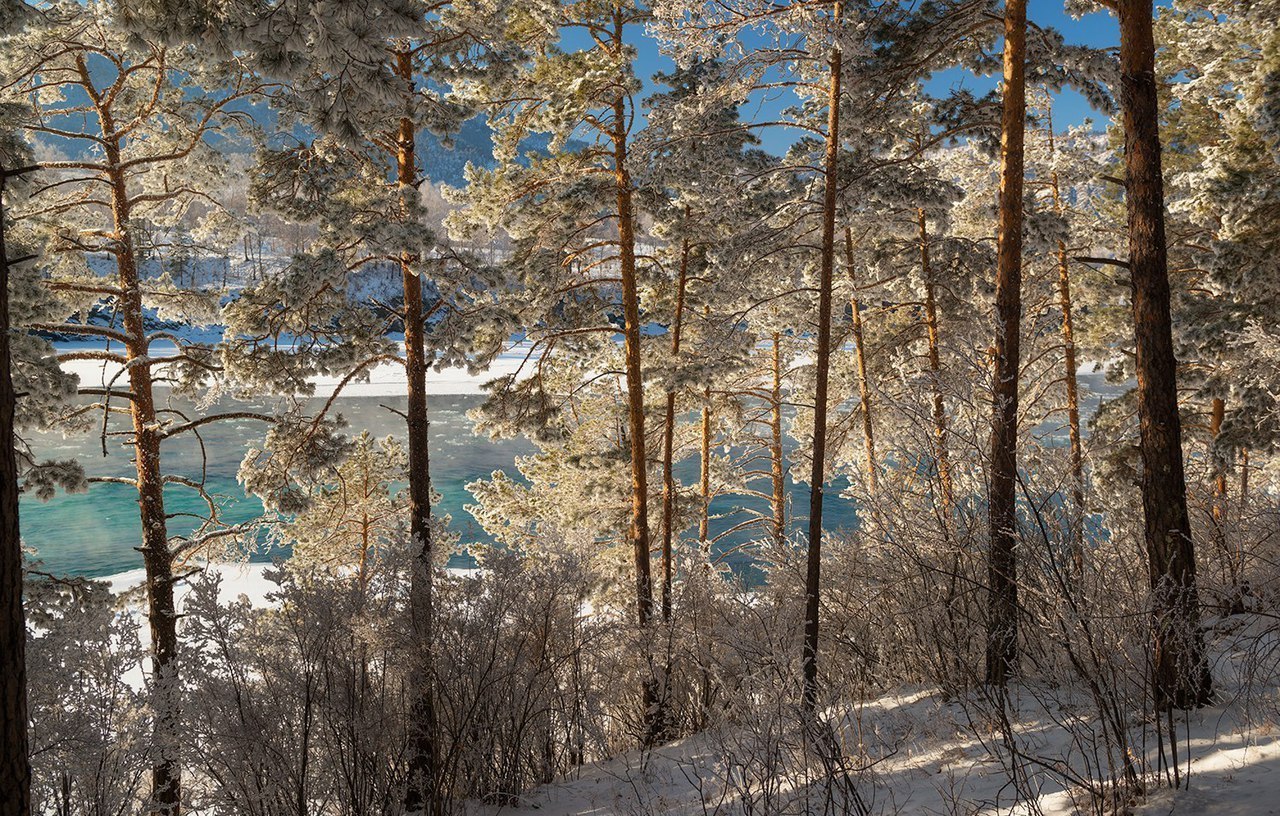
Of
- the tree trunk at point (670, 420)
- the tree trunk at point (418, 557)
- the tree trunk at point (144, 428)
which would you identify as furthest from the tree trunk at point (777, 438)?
the tree trunk at point (144, 428)

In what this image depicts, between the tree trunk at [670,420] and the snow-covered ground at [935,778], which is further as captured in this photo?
the tree trunk at [670,420]

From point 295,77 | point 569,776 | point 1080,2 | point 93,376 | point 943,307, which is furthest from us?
point 93,376

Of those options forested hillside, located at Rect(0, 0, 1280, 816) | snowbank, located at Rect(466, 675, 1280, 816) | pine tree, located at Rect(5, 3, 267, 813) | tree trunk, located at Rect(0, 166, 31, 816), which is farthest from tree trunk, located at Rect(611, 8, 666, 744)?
tree trunk, located at Rect(0, 166, 31, 816)

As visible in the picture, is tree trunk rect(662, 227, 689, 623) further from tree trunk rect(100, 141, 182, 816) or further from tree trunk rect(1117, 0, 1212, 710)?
tree trunk rect(1117, 0, 1212, 710)

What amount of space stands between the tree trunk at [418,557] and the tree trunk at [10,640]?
293 centimetres

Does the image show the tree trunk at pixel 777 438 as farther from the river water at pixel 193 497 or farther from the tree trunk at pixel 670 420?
the river water at pixel 193 497

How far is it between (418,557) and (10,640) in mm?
3989

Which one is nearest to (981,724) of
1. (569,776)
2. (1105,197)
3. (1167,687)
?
(1167,687)

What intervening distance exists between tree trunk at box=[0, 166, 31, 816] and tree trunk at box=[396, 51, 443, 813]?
9.62ft

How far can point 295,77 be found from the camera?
14.4 feet

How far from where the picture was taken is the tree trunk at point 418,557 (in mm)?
6707

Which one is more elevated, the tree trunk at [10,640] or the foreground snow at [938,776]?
the tree trunk at [10,640]

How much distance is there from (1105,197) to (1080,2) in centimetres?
935

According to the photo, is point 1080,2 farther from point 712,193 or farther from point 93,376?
point 93,376
